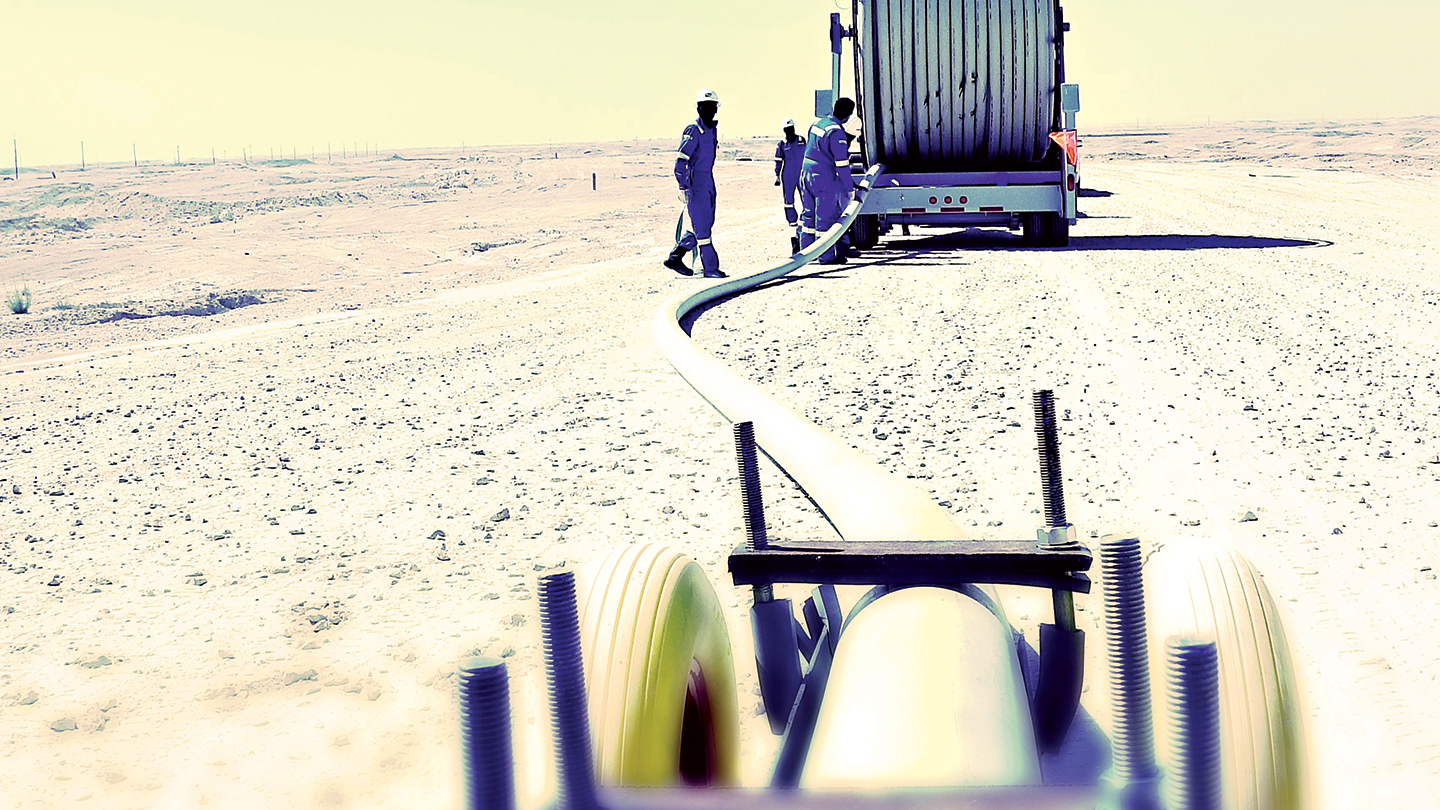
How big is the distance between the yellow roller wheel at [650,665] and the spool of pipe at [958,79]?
41.8ft

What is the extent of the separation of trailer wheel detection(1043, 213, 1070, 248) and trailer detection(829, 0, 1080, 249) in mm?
13

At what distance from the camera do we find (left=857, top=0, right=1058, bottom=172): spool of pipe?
45.5 feet

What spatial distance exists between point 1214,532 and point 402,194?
39.1 m

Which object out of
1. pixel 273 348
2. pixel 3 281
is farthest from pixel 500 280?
pixel 3 281

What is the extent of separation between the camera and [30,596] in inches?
156

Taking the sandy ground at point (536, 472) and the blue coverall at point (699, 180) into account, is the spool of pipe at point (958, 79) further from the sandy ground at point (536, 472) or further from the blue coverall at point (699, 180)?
the blue coverall at point (699, 180)

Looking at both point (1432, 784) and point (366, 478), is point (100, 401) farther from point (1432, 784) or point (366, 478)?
point (1432, 784)

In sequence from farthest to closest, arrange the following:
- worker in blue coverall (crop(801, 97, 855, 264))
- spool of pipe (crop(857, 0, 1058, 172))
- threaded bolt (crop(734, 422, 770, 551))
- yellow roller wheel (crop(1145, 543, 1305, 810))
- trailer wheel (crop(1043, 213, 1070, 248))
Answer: trailer wheel (crop(1043, 213, 1070, 248)) < spool of pipe (crop(857, 0, 1058, 172)) < worker in blue coverall (crop(801, 97, 855, 264)) < threaded bolt (crop(734, 422, 770, 551)) < yellow roller wheel (crop(1145, 543, 1305, 810))

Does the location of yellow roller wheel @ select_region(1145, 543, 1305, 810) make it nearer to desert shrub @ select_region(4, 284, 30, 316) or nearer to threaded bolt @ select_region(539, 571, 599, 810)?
threaded bolt @ select_region(539, 571, 599, 810)

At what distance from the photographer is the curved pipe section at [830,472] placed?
2768 mm

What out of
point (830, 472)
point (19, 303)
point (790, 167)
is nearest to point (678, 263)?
point (790, 167)

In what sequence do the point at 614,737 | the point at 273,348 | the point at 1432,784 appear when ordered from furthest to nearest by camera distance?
the point at 273,348 → the point at 1432,784 → the point at 614,737

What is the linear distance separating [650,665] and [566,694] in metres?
0.86

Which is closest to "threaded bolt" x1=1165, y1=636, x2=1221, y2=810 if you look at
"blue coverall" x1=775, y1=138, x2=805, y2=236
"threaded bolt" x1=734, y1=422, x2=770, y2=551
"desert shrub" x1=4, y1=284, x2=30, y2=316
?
"threaded bolt" x1=734, y1=422, x2=770, y2=551
